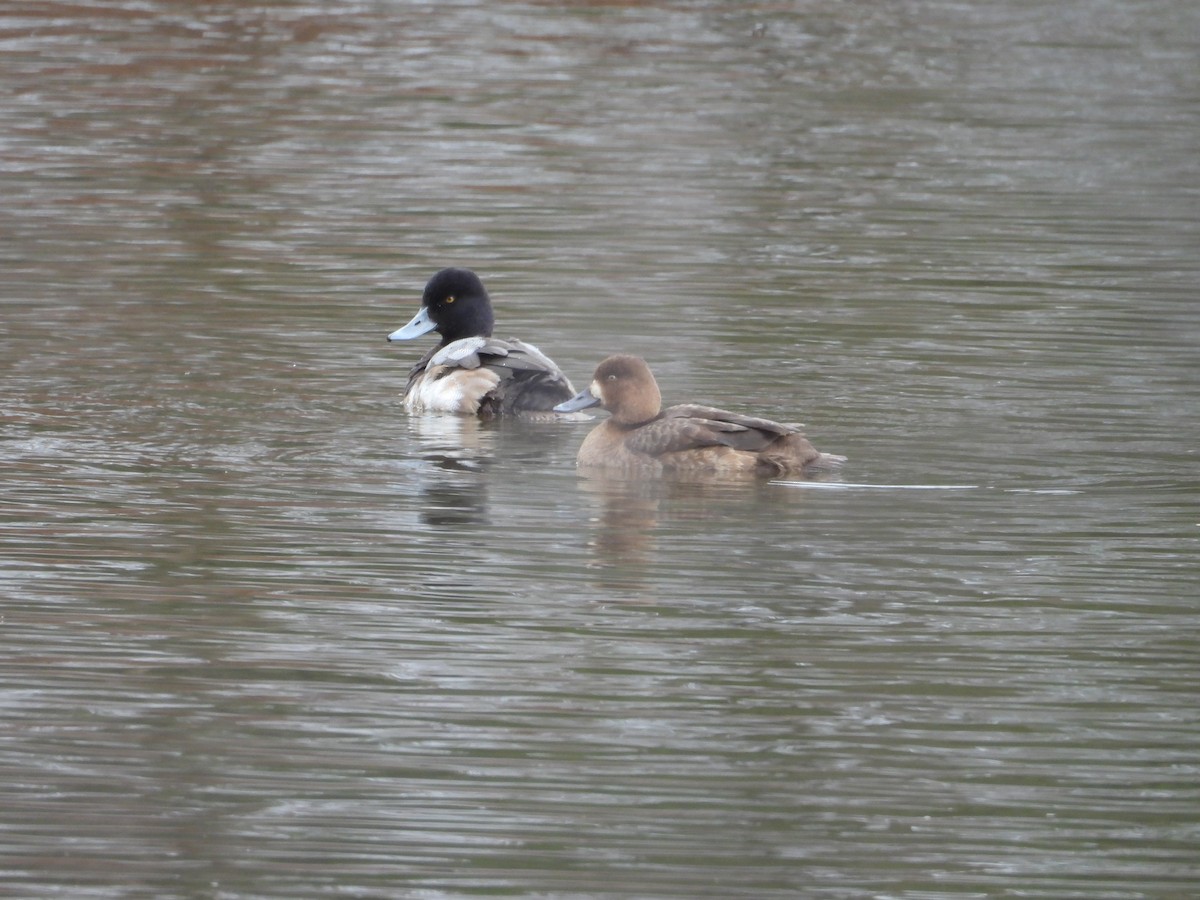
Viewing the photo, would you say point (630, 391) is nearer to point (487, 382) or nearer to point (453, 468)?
point (453, 468)

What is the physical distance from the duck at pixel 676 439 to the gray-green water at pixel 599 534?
22 centimetres

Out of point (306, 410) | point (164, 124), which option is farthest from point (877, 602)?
point (164, 124)

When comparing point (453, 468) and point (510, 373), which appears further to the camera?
point (510, 373)

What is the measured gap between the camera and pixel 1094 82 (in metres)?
24.1

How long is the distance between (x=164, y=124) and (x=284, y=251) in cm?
654

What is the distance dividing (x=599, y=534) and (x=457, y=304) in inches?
156

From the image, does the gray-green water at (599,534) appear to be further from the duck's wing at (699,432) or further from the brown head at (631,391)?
the brown head at (631,391)

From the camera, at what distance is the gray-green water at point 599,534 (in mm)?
5723

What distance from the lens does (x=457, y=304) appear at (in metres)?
12.3

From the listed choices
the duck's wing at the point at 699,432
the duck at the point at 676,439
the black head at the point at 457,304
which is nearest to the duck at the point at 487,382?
the black head at the point at 457,304

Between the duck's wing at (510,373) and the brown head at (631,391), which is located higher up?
the brown head at (631,391)

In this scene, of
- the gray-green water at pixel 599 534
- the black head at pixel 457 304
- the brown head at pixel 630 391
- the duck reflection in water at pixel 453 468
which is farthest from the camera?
the black head at pixel 457 304

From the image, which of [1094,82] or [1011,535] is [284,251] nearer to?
[1011,535]

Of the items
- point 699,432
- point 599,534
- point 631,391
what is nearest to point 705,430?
point 699,432
